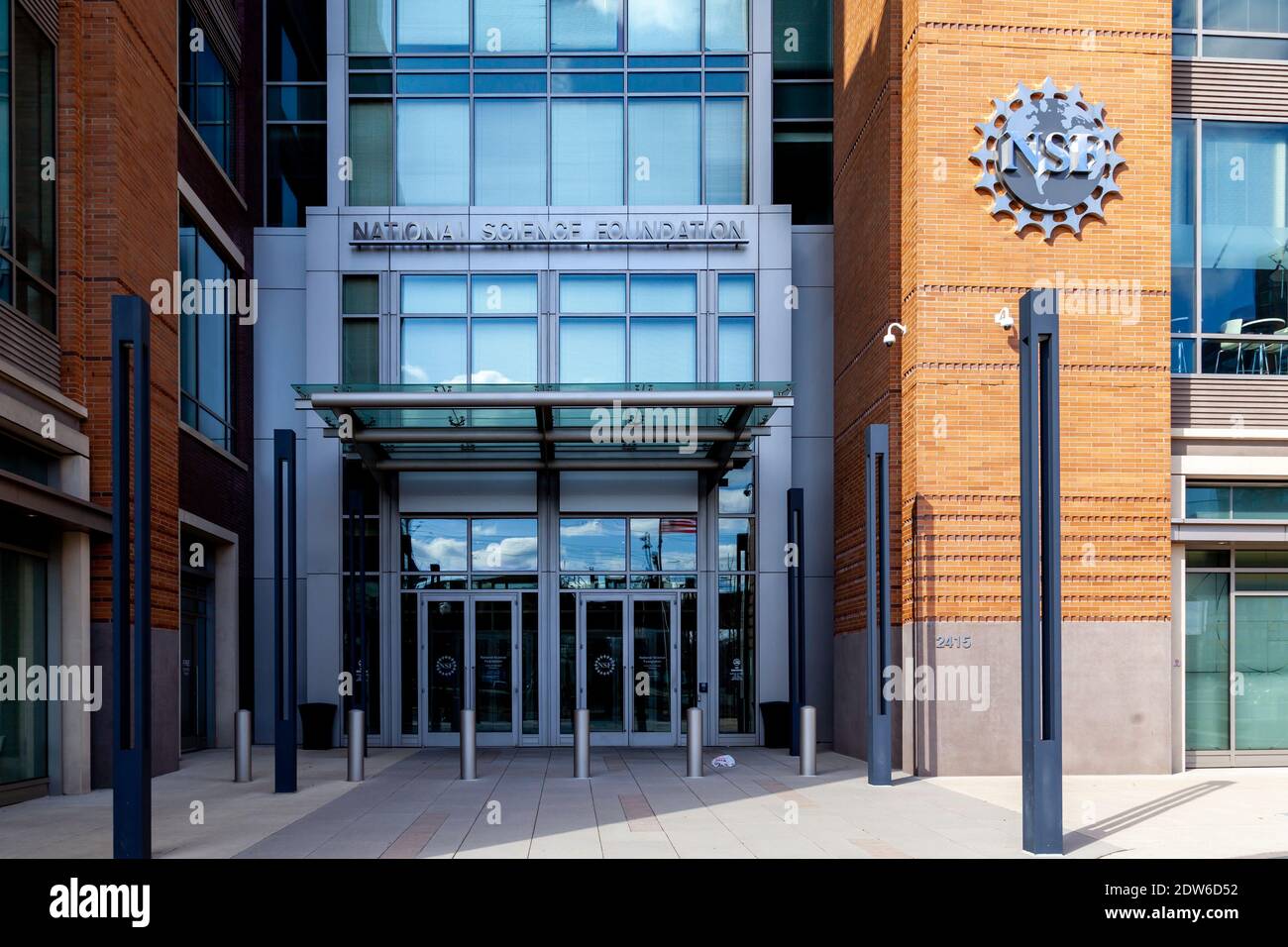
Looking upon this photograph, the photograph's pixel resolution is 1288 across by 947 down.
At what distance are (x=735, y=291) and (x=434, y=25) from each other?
6854 millimetres

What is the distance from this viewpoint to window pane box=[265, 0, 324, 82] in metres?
22.4

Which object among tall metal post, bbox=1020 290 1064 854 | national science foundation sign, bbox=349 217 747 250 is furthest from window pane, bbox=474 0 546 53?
tall metal post, bbox=1020 290 1064 854

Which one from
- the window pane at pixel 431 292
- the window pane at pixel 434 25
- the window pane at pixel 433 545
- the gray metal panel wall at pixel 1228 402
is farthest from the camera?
the window pane at pixel 434 25

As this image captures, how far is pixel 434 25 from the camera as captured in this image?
21547mm

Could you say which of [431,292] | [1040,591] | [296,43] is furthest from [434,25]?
[1040,591]

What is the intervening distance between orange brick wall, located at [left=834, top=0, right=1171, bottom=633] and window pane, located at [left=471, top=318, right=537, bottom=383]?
7.05m

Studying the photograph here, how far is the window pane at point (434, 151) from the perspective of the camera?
21375mm

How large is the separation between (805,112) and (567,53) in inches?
164

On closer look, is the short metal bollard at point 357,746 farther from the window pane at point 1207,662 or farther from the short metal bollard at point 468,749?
the window pane at point 1207,662

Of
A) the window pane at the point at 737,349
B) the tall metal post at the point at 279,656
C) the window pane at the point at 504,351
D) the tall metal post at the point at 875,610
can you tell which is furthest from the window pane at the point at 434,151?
the tall metal post at the point at 875,610

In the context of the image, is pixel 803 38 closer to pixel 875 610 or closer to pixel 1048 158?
pixel 1048 158

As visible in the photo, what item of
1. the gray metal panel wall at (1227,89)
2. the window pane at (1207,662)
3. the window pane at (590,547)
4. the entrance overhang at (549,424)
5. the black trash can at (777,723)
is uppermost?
the gray metal panel wall at (1227,89)

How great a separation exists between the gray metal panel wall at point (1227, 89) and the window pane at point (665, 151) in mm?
7790

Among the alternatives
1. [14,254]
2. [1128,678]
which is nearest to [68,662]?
[14,254]
